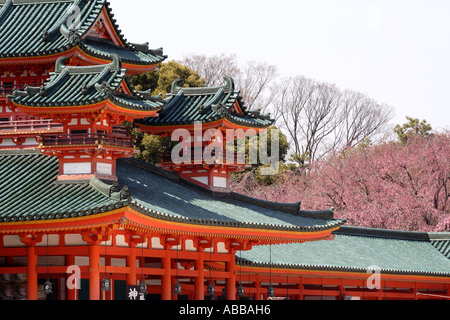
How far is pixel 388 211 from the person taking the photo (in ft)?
165

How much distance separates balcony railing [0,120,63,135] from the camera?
2784 cm

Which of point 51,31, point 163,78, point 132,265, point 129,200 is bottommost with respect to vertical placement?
point 132,265

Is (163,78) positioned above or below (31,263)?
above

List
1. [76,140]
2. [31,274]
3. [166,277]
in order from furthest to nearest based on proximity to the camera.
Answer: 1. [166,277]
2. [76,140]
3. [31,274]

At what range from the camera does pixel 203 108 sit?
1198 inches

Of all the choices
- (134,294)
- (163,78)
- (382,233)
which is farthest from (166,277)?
(163,78)

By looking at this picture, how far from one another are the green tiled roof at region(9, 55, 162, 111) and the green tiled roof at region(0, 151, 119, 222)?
2.13 m

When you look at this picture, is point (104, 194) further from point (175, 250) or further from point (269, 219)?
point (269, 219)

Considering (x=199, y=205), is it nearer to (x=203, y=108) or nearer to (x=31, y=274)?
(x=203, y=108)

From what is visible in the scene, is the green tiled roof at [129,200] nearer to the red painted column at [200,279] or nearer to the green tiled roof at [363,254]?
the red painted column at [200,279]

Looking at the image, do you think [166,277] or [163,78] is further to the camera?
[163,78]

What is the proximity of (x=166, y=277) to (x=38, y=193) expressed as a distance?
4.42 metres

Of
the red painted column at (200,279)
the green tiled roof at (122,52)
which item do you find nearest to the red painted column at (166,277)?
the red painted column at (200,279)
